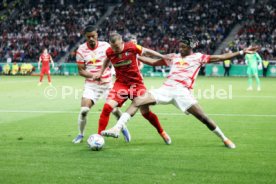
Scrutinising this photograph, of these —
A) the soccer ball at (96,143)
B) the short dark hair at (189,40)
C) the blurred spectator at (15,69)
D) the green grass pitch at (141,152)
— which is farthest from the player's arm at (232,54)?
the blurred spectator at (15,69)

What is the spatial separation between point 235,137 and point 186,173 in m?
3.87

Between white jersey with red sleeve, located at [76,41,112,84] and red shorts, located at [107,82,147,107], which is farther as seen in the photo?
white jersey with red sleeve, located at [76,41,112,84]

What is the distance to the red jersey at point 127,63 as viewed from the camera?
9758 millimetres

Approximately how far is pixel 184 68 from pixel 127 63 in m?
1.16

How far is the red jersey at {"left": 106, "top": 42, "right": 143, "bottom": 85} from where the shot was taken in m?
9.76

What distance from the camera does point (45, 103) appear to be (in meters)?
19.2

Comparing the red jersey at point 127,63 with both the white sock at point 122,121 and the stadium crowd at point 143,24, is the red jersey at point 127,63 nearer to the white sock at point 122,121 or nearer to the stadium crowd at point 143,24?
the white sock at point 122,121

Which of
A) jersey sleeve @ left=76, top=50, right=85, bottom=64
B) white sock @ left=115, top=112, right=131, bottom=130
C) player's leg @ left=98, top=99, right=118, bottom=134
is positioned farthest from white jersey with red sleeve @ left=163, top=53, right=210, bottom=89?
jersey sleeve @ left=76, top=50, right=85, bottom=64

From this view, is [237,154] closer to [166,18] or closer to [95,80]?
[95,80]

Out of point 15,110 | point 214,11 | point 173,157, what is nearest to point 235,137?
point 173,157

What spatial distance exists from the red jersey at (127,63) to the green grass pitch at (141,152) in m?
1.34

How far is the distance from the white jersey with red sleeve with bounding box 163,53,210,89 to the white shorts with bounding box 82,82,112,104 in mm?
1528

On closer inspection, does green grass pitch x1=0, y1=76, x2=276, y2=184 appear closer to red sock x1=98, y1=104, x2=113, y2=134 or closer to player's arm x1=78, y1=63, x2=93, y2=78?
red sock x1=98, y1=104, x2=113, y2=134

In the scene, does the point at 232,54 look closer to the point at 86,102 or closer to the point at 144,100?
the point at 144,100
